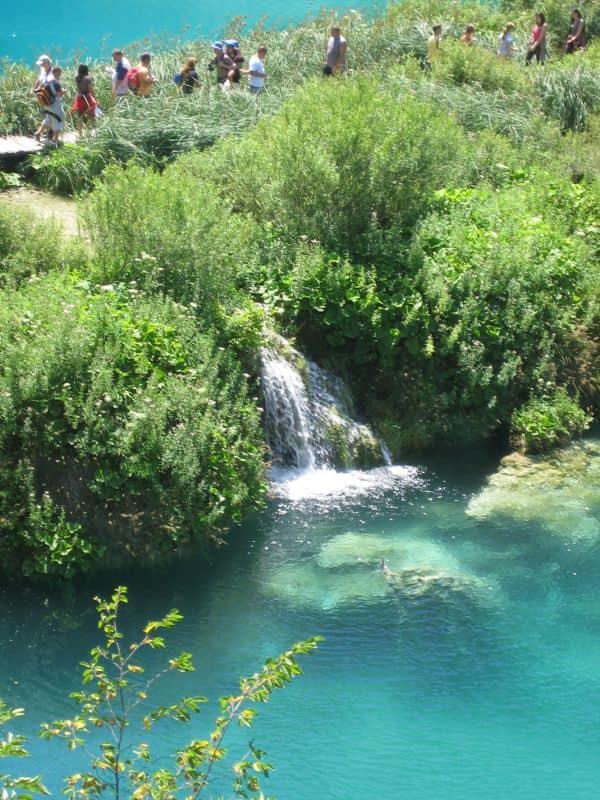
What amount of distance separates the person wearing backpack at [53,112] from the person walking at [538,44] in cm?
1017

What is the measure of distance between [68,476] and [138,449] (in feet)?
2.25

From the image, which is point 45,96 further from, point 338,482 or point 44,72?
point 338,482

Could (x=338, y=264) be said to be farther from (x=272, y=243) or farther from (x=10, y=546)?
(x=10, y=546)

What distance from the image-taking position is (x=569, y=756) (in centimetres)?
860

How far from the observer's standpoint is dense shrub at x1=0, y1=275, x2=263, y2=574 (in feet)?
33.7

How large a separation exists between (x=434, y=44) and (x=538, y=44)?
263cm

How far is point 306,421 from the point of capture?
12.9 m

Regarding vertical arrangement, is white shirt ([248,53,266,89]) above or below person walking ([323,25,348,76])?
below

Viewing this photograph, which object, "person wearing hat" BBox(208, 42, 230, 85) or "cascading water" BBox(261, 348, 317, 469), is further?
"person wearing hat" BBox(208, 42, 230, 85)

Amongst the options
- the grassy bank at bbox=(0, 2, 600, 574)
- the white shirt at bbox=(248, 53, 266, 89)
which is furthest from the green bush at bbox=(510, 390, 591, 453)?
the white shirt at bbox=(248, 53, 266, 89)

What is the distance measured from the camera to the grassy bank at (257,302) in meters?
10.5

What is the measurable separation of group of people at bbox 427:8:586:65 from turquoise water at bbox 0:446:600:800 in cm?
1280

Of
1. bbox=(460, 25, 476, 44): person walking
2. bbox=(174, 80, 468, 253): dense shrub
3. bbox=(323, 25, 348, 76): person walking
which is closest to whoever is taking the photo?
bbox=(174, 80, 468, 253): dense shrub

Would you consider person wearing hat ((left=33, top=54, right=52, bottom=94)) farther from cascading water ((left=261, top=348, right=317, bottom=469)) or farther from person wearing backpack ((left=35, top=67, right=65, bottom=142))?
cascading water ((left=261, top=348, right=317, bottom=469))
